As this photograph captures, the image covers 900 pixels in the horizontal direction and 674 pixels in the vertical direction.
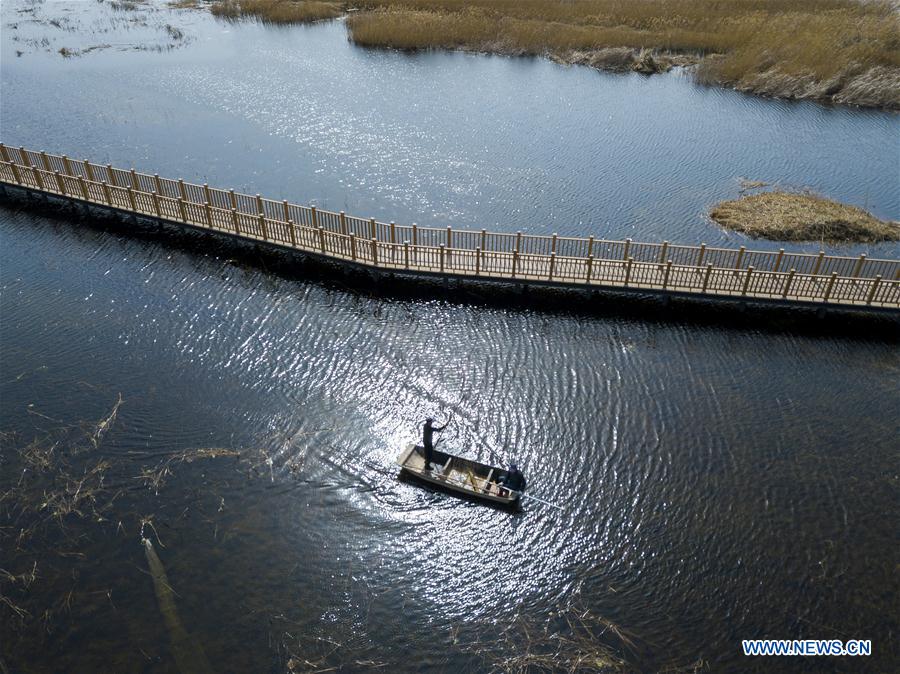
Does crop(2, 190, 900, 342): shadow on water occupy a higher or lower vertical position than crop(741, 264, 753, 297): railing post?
lower

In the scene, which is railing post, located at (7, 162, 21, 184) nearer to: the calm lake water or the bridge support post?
the calm lake water

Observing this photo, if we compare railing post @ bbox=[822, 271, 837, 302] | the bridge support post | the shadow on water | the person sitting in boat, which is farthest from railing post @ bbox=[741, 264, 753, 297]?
the person sitting in boat

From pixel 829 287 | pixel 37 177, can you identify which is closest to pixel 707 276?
pixel 829 287

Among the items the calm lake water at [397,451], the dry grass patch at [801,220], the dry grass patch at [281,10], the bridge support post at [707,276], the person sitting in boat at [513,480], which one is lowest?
the calm lake water at [397,451]

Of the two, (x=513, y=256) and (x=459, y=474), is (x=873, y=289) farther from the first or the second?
(x=459, y=474)

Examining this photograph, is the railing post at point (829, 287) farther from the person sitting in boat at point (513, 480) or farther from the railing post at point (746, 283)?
the person sitting in boat at point (513, 480)

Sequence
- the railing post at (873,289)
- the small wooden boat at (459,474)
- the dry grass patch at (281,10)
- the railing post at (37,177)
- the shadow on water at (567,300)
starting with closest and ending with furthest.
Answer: the small wooden boat at (459,474)
the railing post at (873,289)
the shadow on water at (567,300)
the railing post at (37,177)
the dry grass patch at (281,10)

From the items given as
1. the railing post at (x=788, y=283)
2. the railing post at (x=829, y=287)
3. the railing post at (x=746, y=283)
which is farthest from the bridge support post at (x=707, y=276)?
the railing post at (x=829, y=287)
